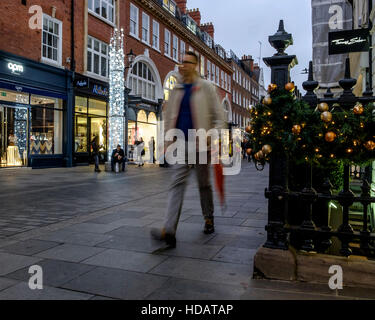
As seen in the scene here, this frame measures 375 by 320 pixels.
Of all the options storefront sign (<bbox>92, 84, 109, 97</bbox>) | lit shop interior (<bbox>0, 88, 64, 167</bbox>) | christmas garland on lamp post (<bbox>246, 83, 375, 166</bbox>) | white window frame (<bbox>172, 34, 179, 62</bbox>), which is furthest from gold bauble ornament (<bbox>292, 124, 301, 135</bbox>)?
white window frame (<bbox>172, 34, 179, 62</bbox>)

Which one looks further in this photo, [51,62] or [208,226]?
[51,62]

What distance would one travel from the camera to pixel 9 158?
14.9 meters

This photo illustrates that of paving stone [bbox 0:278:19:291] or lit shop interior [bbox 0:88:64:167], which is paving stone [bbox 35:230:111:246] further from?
lit shop interior [bbox 0:88:64:167]

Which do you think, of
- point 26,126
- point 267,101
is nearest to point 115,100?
point 26,126

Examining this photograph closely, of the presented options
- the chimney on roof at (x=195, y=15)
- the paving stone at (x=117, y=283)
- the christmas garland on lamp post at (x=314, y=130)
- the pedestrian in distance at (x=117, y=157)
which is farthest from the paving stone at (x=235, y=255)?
the chimney on roof at (x=195, y=15)

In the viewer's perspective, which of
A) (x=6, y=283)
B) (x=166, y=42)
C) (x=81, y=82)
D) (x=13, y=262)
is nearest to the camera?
(x=6, y=283)

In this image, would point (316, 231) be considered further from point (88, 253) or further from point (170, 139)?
point (88, 253)

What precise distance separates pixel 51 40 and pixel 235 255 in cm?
1606

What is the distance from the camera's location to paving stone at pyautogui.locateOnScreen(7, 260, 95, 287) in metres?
2.79

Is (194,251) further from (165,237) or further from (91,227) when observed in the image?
(91,227)

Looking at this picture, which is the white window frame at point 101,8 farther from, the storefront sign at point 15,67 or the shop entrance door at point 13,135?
the shop entrance door at point 13,135

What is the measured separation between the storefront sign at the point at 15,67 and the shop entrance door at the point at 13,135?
146cm

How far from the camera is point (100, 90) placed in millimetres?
19375
